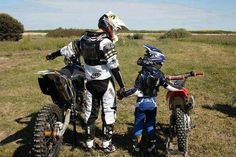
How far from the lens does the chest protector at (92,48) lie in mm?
6914

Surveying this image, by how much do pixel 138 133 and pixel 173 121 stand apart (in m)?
0.64

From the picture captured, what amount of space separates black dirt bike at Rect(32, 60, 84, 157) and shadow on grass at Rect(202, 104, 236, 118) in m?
→ 4.41

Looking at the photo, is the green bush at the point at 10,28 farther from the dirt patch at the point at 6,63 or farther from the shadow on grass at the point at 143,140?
the shadow on grass at the point at 143,140

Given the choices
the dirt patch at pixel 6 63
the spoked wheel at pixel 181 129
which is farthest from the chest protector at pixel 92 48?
the dirt patch at pixel 6 63

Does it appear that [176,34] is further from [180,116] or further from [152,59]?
[180,116]

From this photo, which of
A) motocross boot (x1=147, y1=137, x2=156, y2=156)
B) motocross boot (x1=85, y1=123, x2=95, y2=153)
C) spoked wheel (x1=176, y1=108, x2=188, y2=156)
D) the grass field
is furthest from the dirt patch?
spoked wheel (x1=176, y1=108, x2=188, y2=156)

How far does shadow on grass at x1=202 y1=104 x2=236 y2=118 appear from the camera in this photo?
34.0ft

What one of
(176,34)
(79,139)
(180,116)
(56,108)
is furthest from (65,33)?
(180,116)

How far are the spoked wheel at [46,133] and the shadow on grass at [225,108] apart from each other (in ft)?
16.7

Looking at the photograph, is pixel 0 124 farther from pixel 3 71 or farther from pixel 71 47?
pixel 3 71

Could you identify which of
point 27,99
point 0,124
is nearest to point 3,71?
point 27,99

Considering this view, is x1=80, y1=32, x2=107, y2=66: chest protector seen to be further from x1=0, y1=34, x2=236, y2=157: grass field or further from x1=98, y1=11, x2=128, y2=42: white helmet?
x1=0, y1=34, x2=236, y2=157: grass field

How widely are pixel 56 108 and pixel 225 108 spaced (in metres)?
5.72

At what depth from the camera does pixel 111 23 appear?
707 cm
